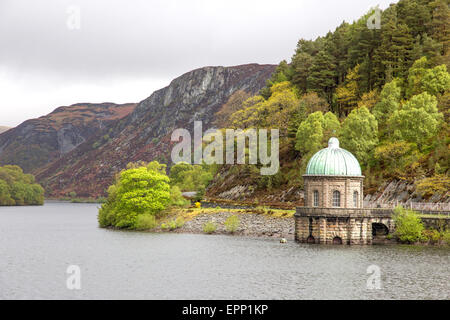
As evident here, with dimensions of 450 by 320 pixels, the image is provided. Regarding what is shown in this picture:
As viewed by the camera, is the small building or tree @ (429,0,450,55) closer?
the small building

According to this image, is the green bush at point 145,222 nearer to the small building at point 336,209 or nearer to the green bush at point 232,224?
the green bush at point 232,224

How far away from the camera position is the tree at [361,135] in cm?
10144

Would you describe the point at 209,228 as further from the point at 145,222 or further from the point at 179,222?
the point at 145,222

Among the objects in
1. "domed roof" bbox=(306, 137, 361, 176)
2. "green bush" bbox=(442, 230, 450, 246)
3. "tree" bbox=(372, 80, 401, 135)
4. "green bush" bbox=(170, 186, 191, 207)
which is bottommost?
"green bush" bbox=(442, 230, 450, 246)

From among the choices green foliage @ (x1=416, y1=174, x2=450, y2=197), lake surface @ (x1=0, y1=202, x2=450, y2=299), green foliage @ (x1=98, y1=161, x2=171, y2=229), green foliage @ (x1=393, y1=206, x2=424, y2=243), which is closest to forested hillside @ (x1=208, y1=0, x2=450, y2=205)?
green foliage @ (x1=416, y1=174, x2=450, y2=197)

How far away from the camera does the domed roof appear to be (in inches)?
3012

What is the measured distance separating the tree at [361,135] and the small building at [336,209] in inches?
951

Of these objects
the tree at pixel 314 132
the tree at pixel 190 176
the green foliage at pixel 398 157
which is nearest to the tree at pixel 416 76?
the tree at pixel 314 132

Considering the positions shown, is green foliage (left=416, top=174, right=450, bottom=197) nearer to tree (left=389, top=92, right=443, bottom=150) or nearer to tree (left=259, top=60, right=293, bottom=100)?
tree (left=389, top=92, right=443, bottom=150)

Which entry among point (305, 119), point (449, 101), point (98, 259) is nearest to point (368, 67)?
point (305, 119)

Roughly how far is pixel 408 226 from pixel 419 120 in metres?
27.3

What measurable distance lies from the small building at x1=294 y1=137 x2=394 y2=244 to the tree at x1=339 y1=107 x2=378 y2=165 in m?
24.2

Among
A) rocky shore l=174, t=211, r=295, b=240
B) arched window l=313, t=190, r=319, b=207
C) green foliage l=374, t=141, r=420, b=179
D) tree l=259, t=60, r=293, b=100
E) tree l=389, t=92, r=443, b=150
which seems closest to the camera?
arched window l=313, t=190, r=319, b=207

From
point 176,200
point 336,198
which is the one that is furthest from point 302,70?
point 336,198
